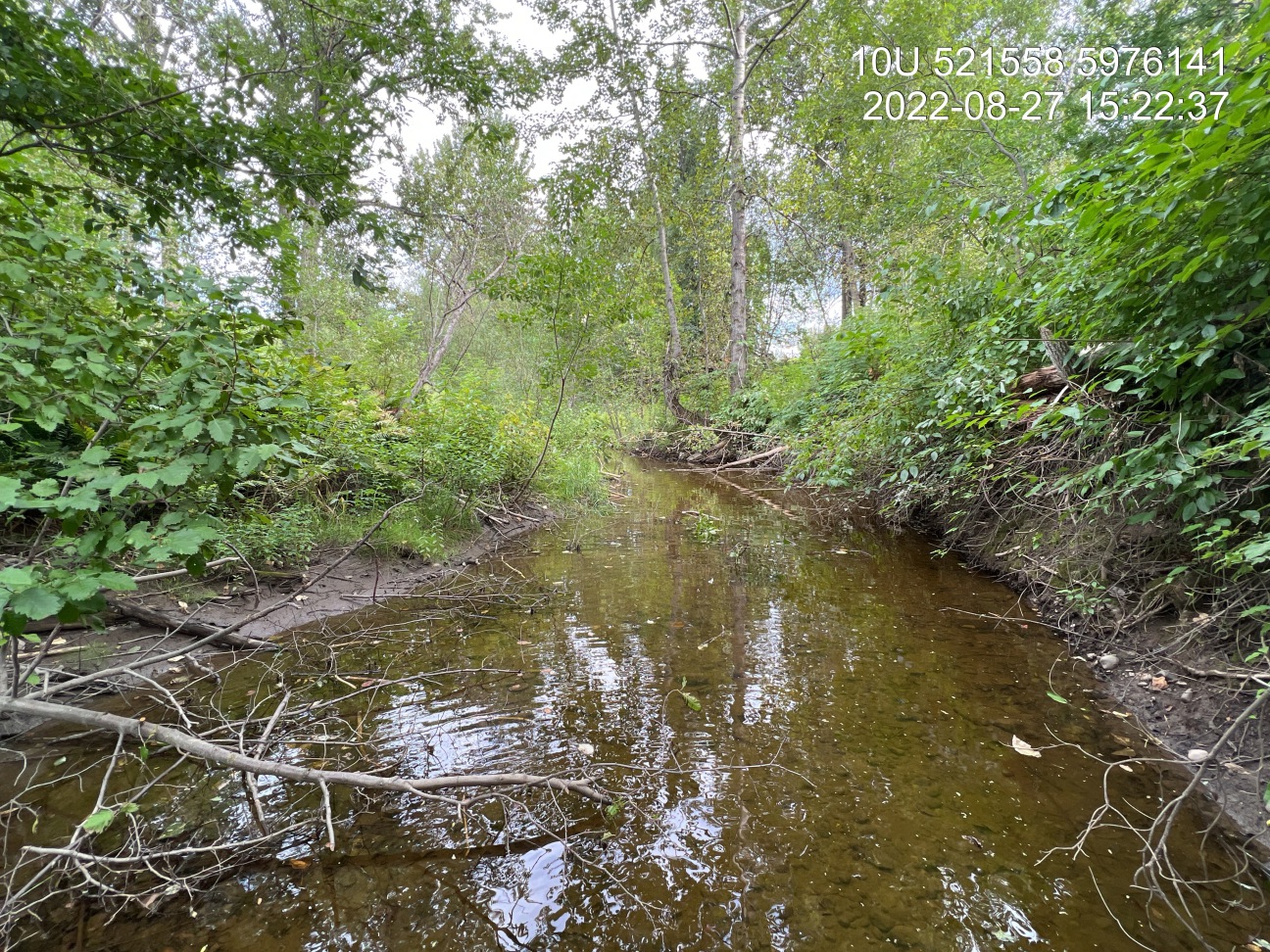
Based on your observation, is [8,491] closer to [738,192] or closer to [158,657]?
[158,657]

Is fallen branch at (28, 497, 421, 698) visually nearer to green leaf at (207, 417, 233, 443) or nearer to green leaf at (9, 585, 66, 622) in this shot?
green leaf at (9, 585, 66, 622)

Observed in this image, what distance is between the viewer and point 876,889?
1.70 m

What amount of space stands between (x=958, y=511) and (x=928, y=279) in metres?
2.36

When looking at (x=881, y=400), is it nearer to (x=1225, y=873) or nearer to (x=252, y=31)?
(x=1225, y=873)

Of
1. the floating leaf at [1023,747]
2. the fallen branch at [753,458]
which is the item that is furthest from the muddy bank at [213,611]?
the fallen branch at [753,458]

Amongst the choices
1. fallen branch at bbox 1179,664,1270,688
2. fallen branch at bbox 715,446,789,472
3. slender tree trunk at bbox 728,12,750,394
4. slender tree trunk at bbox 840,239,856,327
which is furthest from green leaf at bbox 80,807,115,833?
slender tree trunk at bbox 840,239,856,327

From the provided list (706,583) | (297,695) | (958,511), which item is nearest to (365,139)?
(297,695)

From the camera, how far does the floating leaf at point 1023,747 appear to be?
237 cm

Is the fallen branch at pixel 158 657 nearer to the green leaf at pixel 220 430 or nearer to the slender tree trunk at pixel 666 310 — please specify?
the green leaf at pixel 220 430

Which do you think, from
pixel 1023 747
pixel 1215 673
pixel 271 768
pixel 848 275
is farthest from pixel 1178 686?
pixel 848 275

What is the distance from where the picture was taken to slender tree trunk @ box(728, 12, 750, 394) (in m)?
11.4

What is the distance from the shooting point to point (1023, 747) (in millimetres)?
2410

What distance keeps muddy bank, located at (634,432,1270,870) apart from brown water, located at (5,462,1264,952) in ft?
0.57

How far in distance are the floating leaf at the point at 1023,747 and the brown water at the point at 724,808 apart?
0.13ft
